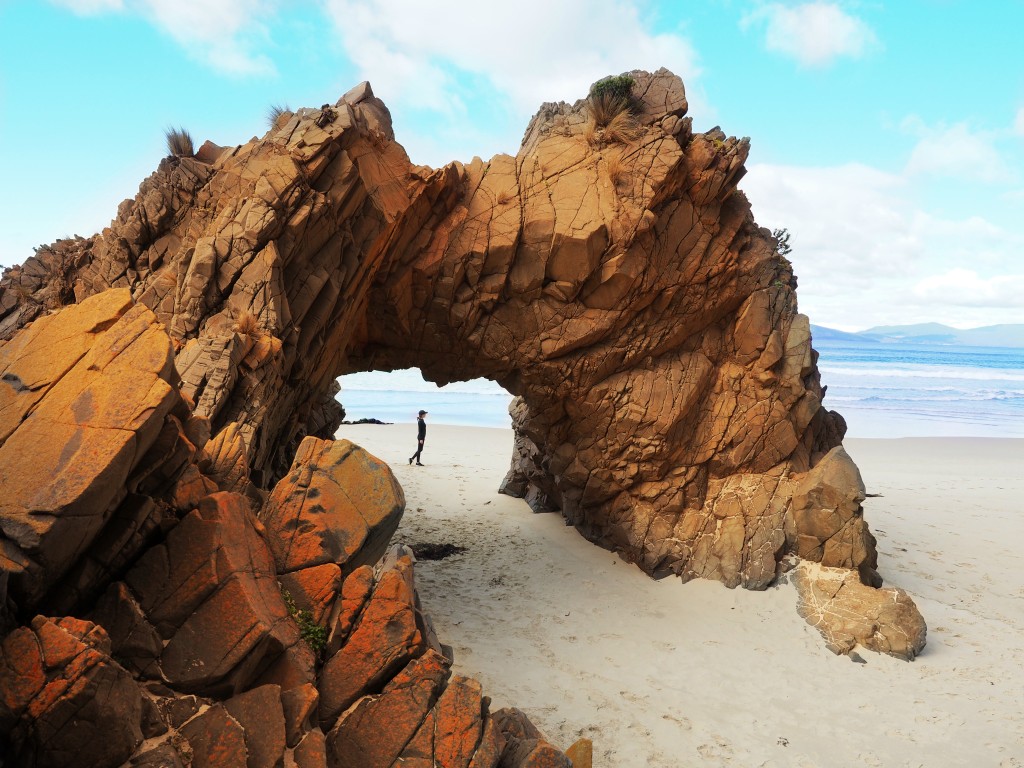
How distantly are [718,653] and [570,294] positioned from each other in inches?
290

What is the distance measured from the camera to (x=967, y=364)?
89062mm

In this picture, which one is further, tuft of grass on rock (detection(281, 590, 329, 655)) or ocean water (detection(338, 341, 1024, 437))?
ocean water (detection(338, 341, 1024, 437))

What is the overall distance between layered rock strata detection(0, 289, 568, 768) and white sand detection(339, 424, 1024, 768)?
426cm

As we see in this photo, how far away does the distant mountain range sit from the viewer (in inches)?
5512

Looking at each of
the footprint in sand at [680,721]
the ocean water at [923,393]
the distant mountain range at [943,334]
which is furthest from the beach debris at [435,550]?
the distant mountain range at [943,334]

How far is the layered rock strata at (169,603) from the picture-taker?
526 centimetres

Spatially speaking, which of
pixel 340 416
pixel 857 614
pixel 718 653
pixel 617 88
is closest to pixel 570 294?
pixel 617 88

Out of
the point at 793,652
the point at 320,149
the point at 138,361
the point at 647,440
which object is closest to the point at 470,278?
the point at 320,149

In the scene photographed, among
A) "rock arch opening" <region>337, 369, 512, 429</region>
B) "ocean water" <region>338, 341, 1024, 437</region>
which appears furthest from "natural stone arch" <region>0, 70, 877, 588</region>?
"ocean water" <region>338, 341, 1024, 437</region>

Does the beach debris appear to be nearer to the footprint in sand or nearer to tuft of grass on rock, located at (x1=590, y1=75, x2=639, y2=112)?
the footprint in sand

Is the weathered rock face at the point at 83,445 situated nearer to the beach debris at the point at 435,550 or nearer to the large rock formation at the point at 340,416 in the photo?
the large rock formation at the point at 340,416

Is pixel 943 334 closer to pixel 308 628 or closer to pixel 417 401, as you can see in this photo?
pixel 417 401

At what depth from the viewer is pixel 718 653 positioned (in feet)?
42.4

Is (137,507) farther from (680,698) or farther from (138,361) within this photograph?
(680,698)
